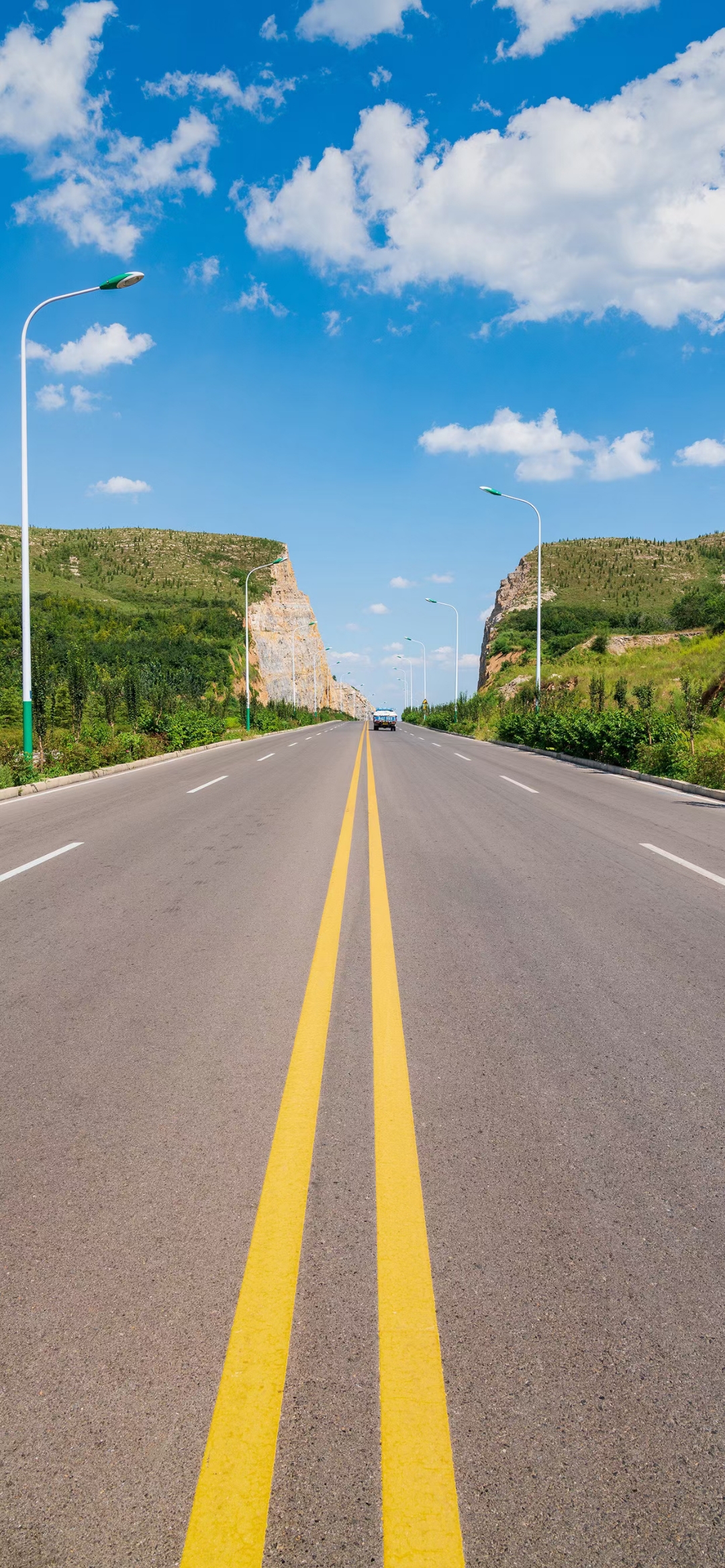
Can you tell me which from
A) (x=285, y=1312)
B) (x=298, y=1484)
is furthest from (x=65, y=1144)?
(x=298, y=1484)

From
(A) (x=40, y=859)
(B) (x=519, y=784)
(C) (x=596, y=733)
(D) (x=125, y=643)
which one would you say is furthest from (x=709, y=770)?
(D) (x=125, y=643)

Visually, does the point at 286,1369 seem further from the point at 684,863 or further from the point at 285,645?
the point at 285,645

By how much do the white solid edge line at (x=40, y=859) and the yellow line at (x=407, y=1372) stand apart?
579 centimetres

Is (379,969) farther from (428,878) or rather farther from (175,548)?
(175,548)

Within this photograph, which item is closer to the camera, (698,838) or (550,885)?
(550,885)

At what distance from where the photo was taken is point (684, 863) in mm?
9109

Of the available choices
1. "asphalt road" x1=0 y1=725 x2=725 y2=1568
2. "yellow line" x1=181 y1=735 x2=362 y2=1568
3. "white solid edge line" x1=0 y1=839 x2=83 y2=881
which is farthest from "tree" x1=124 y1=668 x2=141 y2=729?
"yellow line" x1=181 y1=735 x2=362 y2=1568

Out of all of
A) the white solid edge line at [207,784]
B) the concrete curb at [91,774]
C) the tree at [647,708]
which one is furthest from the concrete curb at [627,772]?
the concrete curb at [91,774]

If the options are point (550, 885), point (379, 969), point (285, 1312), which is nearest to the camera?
point (285, 1312)

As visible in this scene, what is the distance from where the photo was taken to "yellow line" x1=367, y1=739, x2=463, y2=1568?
172 cm

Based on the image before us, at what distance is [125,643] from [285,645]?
1494 inches

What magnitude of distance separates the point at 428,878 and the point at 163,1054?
14.6 feet

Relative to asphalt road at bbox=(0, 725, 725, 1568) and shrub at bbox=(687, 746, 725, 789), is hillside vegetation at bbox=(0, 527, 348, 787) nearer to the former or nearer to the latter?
asphalt road at bbox=(0, 725, 725, 1568)

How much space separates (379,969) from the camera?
5.36m
